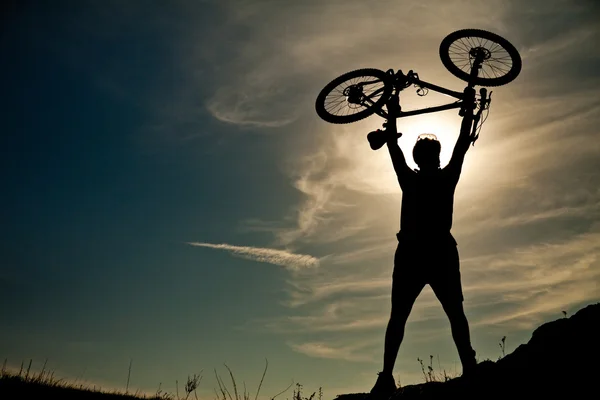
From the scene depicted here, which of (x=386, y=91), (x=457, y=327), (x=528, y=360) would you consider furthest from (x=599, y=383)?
(x=386, y=91)

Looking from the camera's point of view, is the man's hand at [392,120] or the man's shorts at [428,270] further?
the man's hand at [392,120]

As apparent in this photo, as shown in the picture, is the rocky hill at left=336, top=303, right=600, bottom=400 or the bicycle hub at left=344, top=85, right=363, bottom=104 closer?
the rocky hill at left=336, top=303, right=600, bottom=400

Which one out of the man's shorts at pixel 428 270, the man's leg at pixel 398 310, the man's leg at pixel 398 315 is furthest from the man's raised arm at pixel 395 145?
the man's leg at pixel 398 315

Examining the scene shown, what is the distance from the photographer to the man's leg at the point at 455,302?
17.5 ft

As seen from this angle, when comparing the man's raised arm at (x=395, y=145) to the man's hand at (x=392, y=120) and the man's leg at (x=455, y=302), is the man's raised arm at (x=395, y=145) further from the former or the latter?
the man's leg at (x=455, y=302)

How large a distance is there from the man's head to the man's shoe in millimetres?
2341

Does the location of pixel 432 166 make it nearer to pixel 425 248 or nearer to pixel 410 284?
pixel 425 248

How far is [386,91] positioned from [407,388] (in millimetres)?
6298

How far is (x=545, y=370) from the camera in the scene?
14.3 ft

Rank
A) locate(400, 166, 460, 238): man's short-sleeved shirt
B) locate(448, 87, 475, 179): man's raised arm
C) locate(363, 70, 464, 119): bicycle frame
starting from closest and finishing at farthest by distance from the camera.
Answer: locate(400, 166, 460, 238): man's short-sleeved shirt, locate(448, 87, 475, 179): man's raised arm, locate(363, 70, 464, 119): bicycle frame

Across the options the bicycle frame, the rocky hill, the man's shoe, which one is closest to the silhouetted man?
the man's shoe

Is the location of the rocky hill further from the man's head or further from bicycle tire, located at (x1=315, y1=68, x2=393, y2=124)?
bicycle tire, located at (x1=315, y1=68, x2=393, y2=124)

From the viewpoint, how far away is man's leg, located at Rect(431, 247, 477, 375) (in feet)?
17.5

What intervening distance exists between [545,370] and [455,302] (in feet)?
4.20
